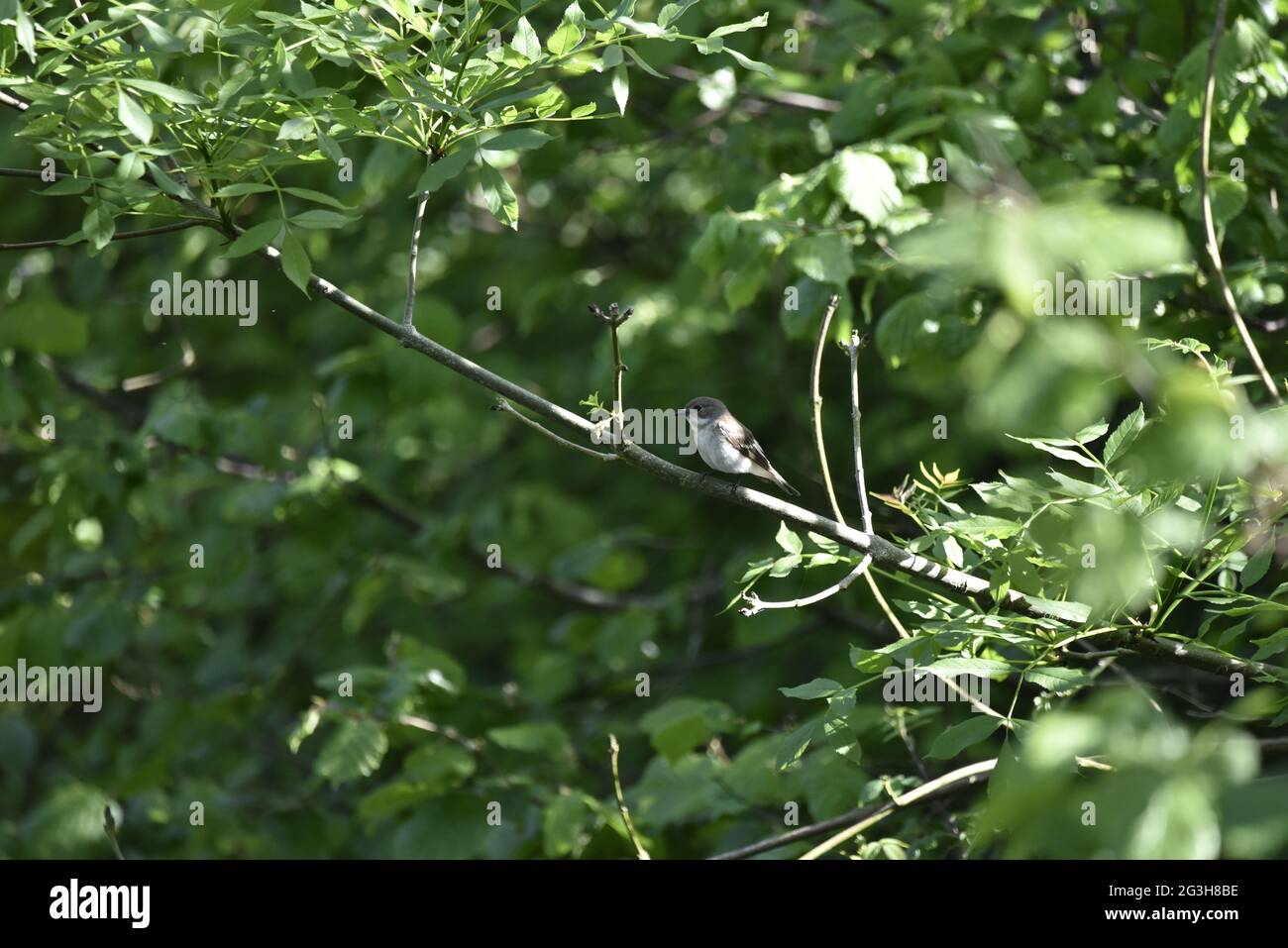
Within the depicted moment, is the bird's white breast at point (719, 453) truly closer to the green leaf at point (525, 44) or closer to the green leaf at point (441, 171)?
the green leaf at point (525, 44)

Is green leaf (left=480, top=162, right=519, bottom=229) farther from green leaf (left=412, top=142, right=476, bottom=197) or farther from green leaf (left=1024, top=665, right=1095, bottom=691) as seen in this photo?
green leaf (left=1024, top=665, right=1095, bottom=691)

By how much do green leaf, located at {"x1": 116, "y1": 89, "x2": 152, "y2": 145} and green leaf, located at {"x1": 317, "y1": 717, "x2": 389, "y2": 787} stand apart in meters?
3.43

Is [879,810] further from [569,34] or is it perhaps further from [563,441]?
[569,34]

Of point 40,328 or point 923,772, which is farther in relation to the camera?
point 40,328

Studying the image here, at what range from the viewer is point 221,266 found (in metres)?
9.62

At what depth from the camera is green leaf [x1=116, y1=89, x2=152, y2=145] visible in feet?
9.98

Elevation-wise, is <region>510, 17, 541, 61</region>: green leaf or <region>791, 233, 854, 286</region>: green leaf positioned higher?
<region>510, 17, 541, 61</region>: green leaf

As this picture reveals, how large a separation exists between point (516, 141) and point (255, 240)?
79 cm

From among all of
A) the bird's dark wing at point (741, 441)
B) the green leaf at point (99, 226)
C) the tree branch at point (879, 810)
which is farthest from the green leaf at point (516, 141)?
the bird's dark wing at point (741, 441)

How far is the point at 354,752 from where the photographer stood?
5723 millimetres

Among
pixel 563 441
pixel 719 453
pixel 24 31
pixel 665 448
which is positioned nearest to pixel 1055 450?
pixel 563 441

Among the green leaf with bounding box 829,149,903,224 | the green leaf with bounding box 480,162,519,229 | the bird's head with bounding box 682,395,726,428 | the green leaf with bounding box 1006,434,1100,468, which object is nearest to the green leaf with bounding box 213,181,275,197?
the green leaf with bounding box 480,162,519,229

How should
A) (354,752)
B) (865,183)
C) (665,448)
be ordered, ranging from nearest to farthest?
1. (865,183)
2. (354,752)
3. (665,448)

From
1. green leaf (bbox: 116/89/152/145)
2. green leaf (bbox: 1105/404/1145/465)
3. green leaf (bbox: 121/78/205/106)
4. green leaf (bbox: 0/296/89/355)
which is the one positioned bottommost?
green leaf (bbox: 0/296/89/355)
